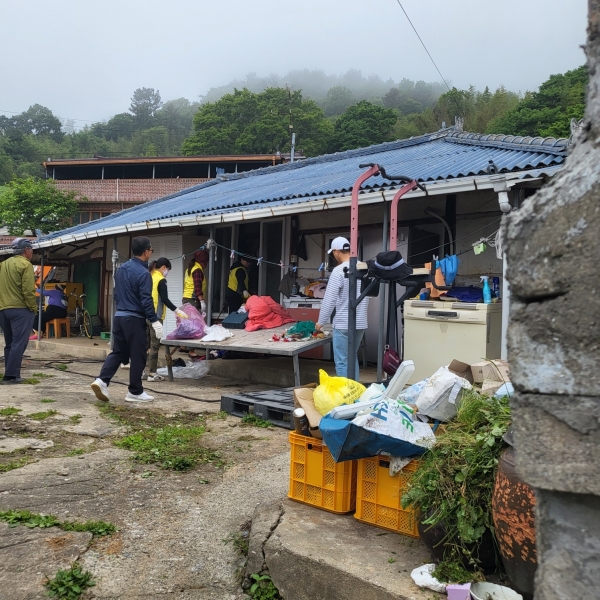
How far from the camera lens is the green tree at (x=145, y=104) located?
318 feet

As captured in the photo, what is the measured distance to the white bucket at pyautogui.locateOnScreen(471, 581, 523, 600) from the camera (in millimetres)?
2521

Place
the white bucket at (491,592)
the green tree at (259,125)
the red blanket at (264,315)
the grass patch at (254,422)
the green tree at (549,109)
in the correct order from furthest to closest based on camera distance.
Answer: the green tree at (259,125) → the green tree at (549,109) → the red blanket at (264,315) → the grass patch at (254,422) → the white bucket at (491,592)

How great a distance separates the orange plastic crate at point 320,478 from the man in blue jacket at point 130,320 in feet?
12.8

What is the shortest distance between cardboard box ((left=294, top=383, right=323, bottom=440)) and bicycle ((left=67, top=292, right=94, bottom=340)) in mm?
12006

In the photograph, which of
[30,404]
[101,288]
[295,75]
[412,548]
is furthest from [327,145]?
[295,75]

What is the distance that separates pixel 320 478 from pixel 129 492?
1.51 m

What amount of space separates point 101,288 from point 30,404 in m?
9.43

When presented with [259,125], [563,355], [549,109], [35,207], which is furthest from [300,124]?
[563,355]

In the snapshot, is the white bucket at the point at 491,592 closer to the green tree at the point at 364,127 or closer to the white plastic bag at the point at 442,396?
the white plastic bag at the point at 442,396

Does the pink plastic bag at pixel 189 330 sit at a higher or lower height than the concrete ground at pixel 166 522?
higher

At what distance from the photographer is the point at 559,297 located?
51.5 inches

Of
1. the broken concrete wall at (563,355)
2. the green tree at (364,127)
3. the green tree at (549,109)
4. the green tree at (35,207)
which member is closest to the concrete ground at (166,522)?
the broken concrete wall at (563,355)

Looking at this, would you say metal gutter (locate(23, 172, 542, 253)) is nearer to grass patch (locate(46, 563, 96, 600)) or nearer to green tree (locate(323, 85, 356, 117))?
A: grass patch (locate(46, 563, 96, 600))

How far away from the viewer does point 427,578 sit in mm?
2725
